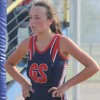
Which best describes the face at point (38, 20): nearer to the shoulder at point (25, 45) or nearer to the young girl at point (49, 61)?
the young girl at point (49, 61)

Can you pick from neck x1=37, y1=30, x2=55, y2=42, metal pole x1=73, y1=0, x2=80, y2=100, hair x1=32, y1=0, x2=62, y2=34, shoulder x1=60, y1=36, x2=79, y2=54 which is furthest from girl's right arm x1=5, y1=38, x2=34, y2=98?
metal pole x1=73, y1=0, x2=80, y2=100

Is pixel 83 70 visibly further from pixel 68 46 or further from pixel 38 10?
pixel 38 10

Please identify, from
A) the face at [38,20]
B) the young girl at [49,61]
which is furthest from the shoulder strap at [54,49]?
the face at [38,20]

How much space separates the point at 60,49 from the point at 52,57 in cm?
9

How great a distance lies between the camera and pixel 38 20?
310cm

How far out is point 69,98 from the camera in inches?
484

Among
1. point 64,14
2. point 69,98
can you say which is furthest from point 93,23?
point 64,14

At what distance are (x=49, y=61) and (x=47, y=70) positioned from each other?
0.07 m

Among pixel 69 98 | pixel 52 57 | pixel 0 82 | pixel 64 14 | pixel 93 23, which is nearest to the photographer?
pixel 52 57

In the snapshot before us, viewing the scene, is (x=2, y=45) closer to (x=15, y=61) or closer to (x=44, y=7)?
(x=15, y=61)

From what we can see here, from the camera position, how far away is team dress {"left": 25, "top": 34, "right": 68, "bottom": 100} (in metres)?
3.04

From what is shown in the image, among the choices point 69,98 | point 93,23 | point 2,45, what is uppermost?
point 2,45

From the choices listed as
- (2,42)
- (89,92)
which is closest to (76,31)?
(2,42)

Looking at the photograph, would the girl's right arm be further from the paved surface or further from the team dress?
the paved surface
